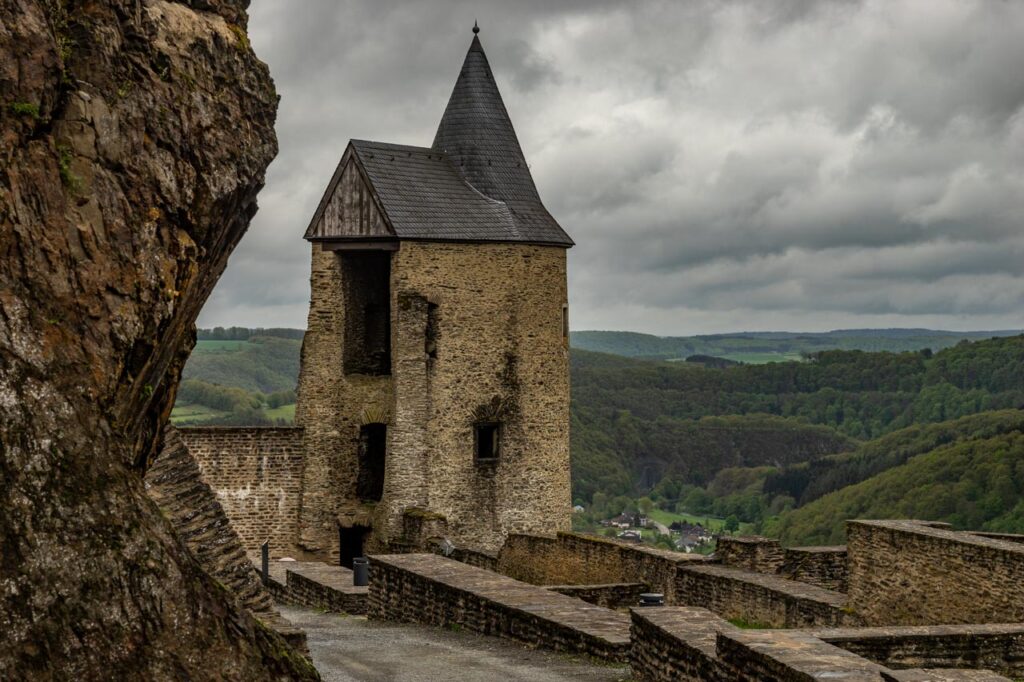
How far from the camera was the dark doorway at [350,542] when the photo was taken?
2706cm

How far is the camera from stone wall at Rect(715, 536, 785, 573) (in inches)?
778

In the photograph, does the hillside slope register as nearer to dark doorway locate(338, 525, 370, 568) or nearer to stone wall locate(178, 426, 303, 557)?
dark doorway locate(338, 525, 370, 568)

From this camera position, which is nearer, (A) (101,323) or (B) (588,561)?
(A) (101,323)

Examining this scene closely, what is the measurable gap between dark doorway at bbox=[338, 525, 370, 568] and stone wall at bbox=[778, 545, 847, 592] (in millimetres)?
9623

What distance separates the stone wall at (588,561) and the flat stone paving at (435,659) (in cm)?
606

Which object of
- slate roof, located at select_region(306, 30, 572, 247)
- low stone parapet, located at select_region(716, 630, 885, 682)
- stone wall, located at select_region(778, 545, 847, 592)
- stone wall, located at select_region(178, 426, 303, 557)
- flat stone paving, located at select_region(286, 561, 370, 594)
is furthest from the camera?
slate roof, located at select_region(306, 30, 572, 247)

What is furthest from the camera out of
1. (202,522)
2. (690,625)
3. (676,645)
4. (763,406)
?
(763,406)

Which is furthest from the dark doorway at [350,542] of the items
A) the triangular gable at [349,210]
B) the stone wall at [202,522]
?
the stone wall at [202,522]

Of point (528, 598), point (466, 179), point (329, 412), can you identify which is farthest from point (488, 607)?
point (466, 179)

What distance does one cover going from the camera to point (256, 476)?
26.6 m

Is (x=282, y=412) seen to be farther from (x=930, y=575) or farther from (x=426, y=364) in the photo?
(x=930, y=575)

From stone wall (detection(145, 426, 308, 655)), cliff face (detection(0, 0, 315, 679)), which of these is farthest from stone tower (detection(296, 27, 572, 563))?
cliff face (detection(0, 0, 315, 679))

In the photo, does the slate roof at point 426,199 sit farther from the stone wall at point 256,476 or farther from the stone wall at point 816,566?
the stone wall at point 816,566

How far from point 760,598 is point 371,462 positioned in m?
11.0
